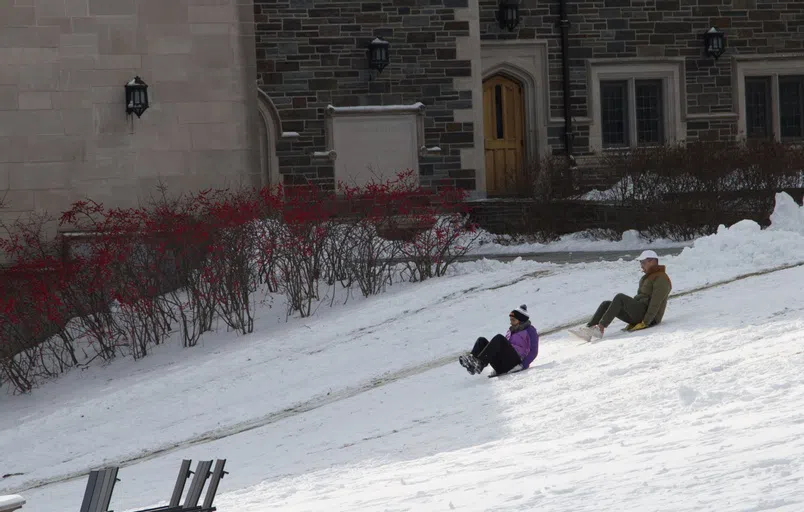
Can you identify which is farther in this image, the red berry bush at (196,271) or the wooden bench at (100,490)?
the red berry bush at (196,271)

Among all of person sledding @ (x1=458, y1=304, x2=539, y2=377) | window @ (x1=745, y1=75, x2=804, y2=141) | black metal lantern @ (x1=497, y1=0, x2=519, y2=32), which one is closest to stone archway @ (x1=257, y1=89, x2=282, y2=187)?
black metal lantern @ (x1=497, y1=0, x2=519, y2=32)

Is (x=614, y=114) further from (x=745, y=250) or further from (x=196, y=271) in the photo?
(x=196, y=271)

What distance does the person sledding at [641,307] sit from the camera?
11.5 metres

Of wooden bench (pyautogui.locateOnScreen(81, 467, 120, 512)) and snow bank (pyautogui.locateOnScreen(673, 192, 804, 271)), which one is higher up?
snow bank (pyautogui.locateOnScreen(673, 192, 804, 271))

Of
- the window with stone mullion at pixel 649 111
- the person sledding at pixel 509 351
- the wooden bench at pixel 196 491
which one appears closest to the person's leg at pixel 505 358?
the person sledding at pixel 509 351

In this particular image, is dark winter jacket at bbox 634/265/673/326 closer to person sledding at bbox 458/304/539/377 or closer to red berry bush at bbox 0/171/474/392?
person sledding at bbox 458/304/539/377

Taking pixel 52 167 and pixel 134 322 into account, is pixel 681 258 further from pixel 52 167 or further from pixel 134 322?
pixel 52 167

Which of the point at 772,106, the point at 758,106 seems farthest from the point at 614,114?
the point at 772,106

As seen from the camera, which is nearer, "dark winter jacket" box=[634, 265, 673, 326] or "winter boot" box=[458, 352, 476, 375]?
"winter boot" box=[458, 352, 476, 375]

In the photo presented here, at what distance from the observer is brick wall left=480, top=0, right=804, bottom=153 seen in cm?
2289

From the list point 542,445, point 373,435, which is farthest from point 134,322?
point 542,445

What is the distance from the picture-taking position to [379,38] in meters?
20.9

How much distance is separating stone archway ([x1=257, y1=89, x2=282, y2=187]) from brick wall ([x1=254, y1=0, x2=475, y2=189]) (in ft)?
0.33

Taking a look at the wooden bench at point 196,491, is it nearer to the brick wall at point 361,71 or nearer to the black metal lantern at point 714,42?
the brick wall at point 361,71
